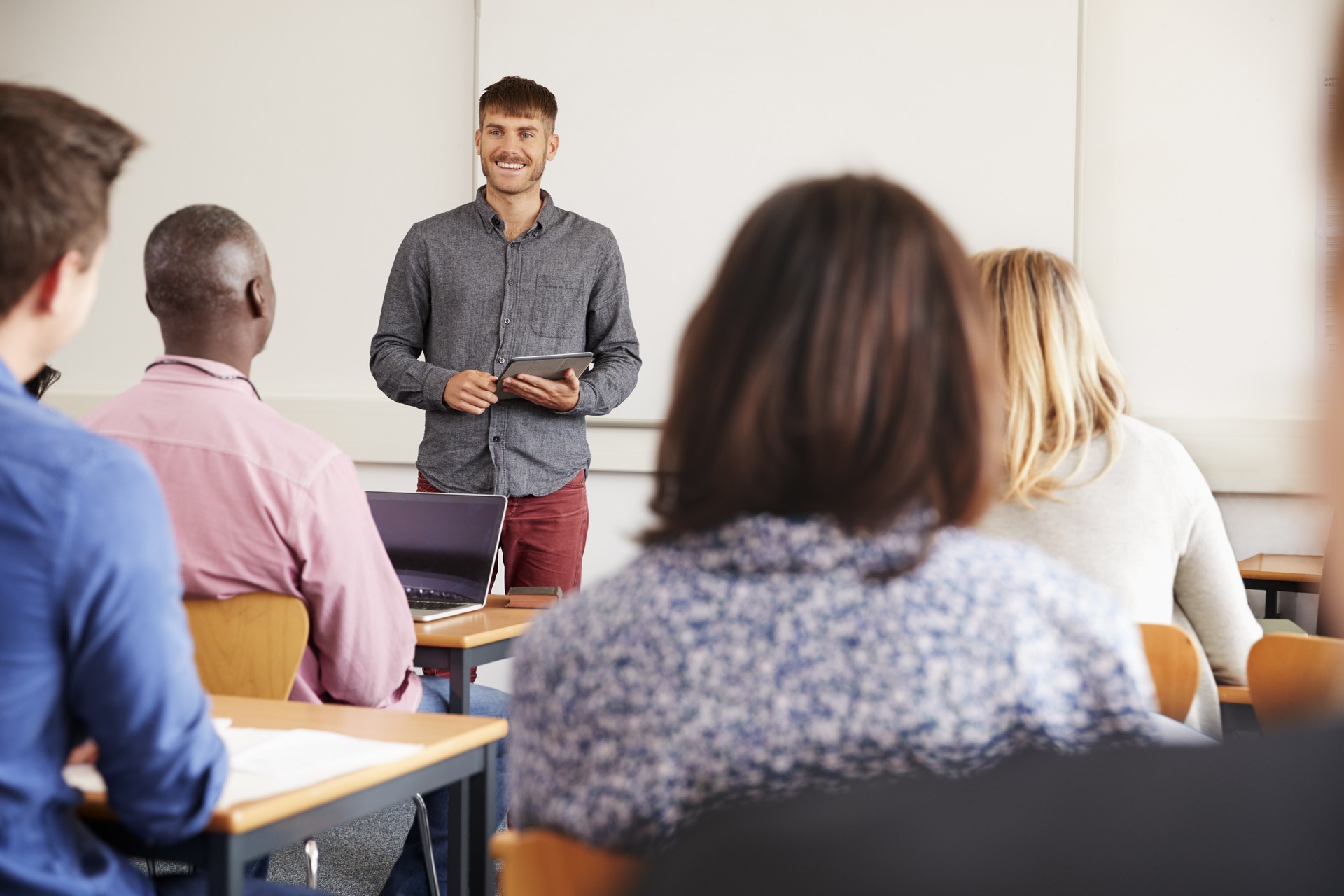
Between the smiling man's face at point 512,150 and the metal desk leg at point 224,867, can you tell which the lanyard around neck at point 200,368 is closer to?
the metal desk leg at point 224,867

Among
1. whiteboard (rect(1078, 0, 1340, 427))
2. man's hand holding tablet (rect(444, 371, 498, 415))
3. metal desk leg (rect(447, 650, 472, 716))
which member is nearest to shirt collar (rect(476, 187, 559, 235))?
man's hand holding tablet (rect(444, 371, 498, 415))

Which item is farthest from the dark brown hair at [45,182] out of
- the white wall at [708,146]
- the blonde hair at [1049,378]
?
the white wall at [708,146]

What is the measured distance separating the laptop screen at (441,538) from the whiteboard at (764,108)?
1511 millimetres

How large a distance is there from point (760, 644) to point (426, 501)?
1.67 meters

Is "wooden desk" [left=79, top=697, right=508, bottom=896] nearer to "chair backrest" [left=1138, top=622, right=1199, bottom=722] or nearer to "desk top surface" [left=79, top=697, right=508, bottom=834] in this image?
"desk top surface" [left=79, top=697, right=508, bottom=834]

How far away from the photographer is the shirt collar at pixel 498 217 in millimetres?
3346

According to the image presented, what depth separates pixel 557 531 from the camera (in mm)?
3188

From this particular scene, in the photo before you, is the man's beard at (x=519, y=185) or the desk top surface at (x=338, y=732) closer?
the desk top surface at (x=338, y=732)

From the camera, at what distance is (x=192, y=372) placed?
1.76 metres

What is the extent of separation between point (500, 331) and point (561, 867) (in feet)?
8.21

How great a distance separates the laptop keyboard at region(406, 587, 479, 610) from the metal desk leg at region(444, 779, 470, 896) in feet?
2.46

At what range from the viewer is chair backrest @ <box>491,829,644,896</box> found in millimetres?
842

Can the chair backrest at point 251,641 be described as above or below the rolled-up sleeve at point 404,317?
below

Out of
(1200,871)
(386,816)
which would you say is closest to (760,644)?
(1200,871)
